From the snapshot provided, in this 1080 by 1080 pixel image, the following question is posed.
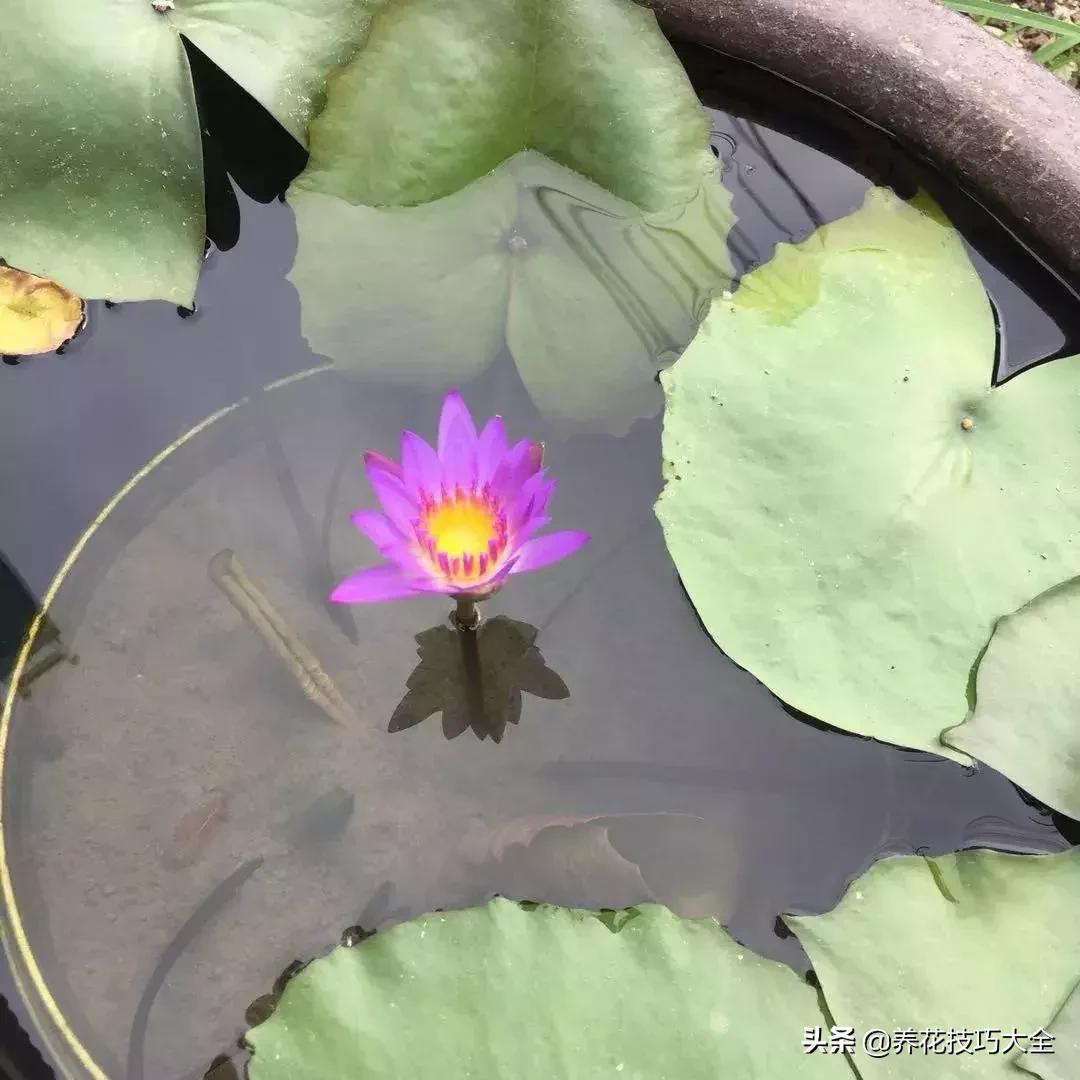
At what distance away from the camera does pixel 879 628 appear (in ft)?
3.66

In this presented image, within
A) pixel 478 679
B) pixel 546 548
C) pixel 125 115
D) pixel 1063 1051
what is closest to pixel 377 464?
pixel 546 548

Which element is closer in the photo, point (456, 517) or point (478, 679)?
point (456, 517)

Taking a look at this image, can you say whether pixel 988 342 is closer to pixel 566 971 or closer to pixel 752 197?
pixel 752 197

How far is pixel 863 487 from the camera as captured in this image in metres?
1.17

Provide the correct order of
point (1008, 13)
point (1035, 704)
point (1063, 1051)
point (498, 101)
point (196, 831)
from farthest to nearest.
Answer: point (1008, 13), point (498, 101), point (196, 831), point (1035, 704), point (1063, 1051)

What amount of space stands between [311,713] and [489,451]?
47cm

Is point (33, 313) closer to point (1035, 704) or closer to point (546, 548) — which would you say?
point (546, 548)

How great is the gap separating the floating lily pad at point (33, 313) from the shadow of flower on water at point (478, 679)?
2.24 feet


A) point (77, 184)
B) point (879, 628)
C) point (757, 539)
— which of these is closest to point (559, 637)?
point (757, 539)

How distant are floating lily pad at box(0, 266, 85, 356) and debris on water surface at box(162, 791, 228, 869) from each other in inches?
27.2

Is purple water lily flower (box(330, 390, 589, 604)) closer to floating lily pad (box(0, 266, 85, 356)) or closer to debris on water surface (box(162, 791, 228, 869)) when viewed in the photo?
debris on water surface (box(162, 791, 228, 869))

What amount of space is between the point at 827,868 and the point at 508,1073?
0.47 metres

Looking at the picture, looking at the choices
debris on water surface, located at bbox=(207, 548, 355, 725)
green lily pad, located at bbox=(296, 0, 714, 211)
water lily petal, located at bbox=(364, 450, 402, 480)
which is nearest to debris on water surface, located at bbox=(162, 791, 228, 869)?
debris on water surface, located at bbox=(207, 548, 355, 725)

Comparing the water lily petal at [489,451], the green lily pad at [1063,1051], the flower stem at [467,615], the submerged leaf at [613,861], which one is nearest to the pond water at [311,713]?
the submerged leaf at [613,861]
